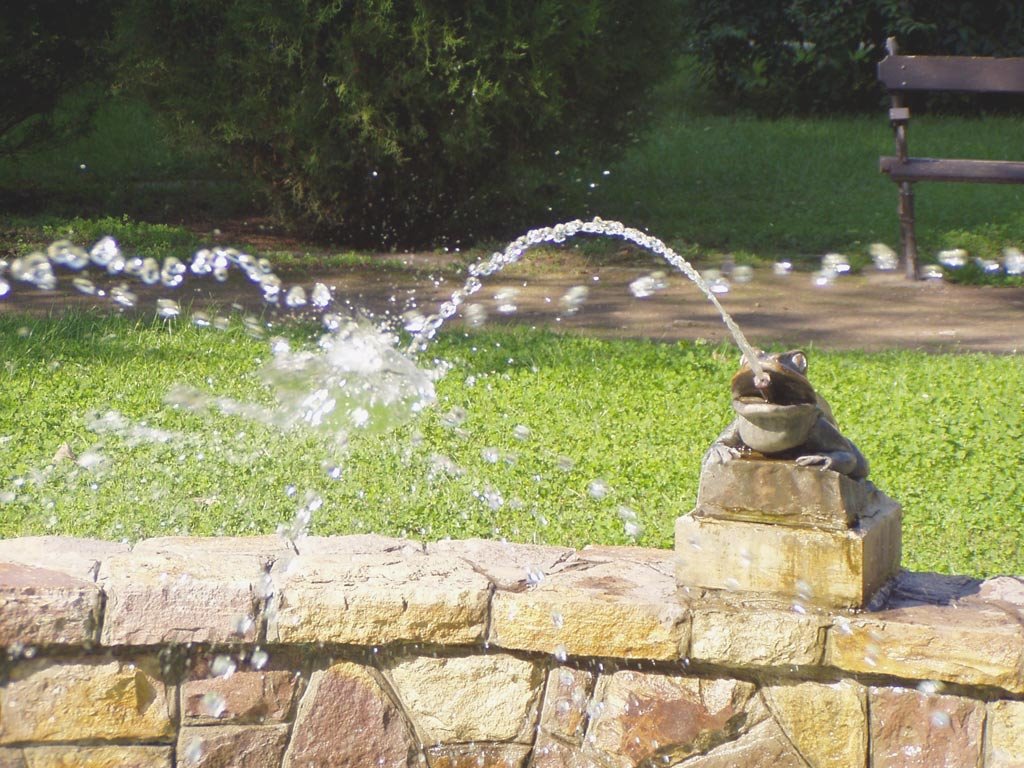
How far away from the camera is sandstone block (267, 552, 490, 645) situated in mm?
2605

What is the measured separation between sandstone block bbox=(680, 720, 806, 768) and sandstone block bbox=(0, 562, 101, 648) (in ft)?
4.02

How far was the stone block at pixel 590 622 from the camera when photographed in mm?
2562

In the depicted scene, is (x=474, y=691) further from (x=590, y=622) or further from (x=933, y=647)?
(x=933, y=647)

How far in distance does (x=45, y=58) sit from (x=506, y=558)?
8.64m

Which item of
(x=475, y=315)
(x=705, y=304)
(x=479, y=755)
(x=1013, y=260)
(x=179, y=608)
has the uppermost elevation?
(x=179, y=608)

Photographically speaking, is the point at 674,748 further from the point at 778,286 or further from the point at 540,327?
the point at 778,286

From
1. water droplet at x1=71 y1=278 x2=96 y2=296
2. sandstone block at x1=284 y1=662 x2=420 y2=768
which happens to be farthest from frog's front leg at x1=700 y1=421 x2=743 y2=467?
water droplet at x1=71 y1=278 x2=96 y2=296

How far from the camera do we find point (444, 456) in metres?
4.77

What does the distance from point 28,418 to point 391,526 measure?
176 cm

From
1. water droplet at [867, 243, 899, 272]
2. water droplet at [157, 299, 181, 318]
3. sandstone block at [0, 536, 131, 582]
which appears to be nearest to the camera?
sandstone block at [0, 536, 131, 582]

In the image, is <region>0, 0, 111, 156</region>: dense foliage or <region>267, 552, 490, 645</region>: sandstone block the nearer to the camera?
<region>267, 552, 490, 645</region>: sandstone block

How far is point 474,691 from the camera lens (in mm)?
2666

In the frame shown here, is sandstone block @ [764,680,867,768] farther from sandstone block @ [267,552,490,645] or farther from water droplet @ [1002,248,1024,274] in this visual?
water droplet @ [1002,248,1024,274]

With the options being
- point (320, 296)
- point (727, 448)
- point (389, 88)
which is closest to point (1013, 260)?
point (389, 88)
